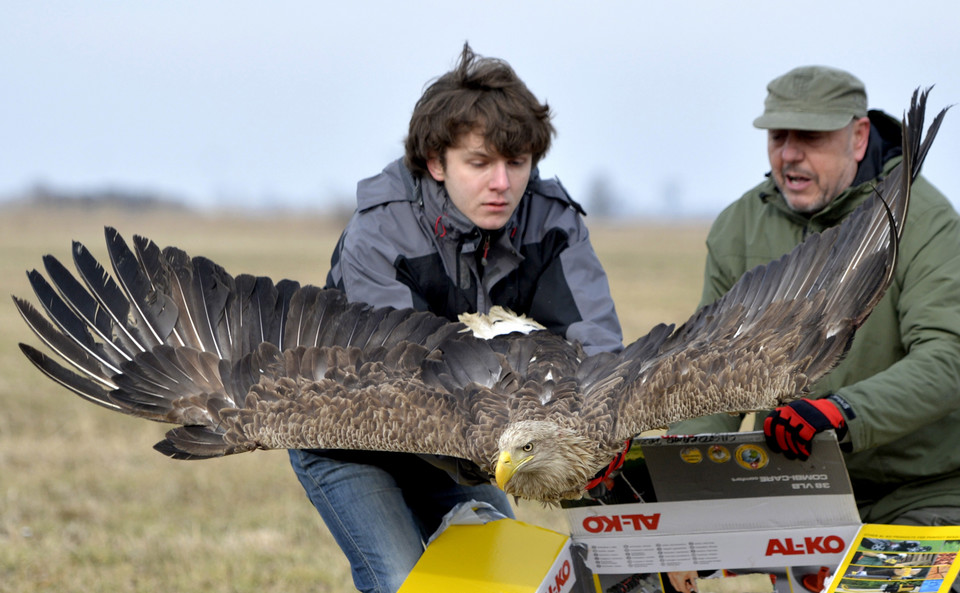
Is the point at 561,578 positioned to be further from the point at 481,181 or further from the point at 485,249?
the point at 481,181

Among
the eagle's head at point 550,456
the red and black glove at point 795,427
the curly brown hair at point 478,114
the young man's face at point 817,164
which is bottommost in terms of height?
the eagle's head at point 550,456

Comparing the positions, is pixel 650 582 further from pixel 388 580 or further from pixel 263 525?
pixel 263 525

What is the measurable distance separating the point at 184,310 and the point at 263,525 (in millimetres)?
2741

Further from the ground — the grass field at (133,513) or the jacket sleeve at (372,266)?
the jacket sleeve at (372,266)

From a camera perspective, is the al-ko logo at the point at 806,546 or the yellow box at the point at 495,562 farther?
the al-ko logo at the point at 806,546

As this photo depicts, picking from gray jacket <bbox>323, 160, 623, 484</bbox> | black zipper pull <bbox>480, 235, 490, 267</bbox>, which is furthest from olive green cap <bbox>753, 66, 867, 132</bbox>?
black zipper pull <bbox>480, 235, 490, 267</bbox>

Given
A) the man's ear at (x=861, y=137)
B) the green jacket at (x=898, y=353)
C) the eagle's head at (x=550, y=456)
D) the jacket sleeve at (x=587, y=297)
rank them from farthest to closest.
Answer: the man's ear at (x=861, y=137)
the jacket sleeve at (x=587, y=297)
the green jacket at (x=898, y=353)
the eagle's head at (x=550, y=456)

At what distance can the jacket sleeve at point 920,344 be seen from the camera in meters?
3.91

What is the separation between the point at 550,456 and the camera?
11.8 ft

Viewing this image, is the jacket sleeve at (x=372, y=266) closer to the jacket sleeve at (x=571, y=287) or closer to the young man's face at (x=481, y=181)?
the young man's face at (x=481, y=181)

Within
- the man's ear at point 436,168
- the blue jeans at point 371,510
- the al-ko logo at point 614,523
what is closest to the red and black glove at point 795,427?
the al-ko logo at point 614,523

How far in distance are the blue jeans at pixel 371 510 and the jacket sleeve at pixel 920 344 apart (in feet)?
5.09

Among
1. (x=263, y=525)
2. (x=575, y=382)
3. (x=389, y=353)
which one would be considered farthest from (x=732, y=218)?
(x=263, y=525)

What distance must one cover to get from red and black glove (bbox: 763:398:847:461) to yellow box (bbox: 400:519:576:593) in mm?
806
